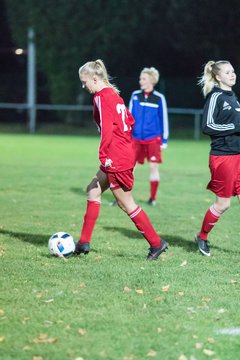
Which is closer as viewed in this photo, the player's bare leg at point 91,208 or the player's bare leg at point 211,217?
the player's bare leg at point 91,208

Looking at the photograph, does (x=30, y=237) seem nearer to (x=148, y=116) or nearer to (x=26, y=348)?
(x=148, y=116)

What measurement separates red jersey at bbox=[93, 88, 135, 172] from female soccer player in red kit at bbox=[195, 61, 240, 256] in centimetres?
82

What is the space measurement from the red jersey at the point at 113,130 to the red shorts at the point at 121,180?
49mm

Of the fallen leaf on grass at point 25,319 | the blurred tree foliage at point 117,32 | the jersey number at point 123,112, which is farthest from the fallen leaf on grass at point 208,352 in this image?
the blurred tree foliage at point 117,32

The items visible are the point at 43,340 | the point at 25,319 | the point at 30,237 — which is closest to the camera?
the point at 43,340

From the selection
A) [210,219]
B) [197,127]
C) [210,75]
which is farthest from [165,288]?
[197,127]

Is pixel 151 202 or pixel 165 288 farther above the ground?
pixel 165 288

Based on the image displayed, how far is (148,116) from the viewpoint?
37.0ft

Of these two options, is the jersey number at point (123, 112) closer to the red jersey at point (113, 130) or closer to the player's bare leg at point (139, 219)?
the red jersey at point (113, 130)

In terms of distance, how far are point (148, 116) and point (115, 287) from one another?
5500 millimetres

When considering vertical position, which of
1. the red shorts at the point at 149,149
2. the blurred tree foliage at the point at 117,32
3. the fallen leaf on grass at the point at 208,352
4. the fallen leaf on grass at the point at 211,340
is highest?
the blurred tree foliage at the point at 117,32

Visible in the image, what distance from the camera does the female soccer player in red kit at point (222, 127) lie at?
725cm

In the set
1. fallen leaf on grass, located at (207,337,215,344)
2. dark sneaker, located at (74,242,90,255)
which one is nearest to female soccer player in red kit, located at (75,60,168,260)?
dark sneaker, located at (74,242,90,255)

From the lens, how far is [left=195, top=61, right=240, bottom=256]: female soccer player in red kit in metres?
7.25
